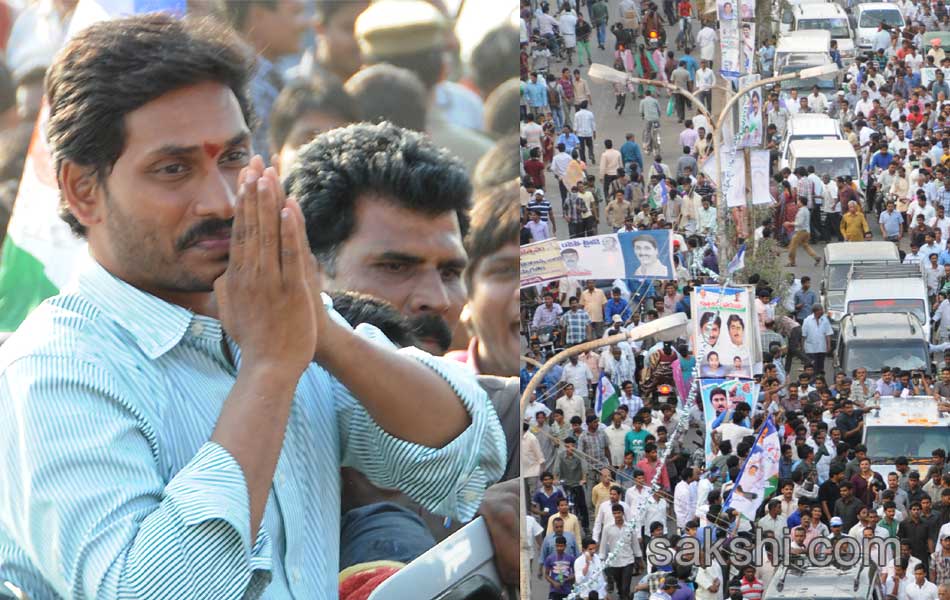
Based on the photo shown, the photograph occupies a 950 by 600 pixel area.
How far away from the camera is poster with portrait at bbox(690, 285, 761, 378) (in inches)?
568

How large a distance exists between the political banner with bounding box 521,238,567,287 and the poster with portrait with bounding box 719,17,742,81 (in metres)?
11.0

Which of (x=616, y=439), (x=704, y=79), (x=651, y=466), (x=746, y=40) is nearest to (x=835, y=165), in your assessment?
(x=704, y=79)

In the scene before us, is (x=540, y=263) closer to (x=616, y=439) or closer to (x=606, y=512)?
(x=606, y=512)

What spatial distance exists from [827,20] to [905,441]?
58.9 ft

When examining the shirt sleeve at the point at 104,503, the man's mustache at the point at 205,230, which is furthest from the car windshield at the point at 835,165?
the shirt sleeve at the point at 104,503

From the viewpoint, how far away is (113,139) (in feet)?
7.03

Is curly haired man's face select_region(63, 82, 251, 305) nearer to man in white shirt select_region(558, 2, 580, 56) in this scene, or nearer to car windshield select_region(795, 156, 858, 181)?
car windshield select_region(795, 156, 858, 181)

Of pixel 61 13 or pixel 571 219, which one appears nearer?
pixel 61 13

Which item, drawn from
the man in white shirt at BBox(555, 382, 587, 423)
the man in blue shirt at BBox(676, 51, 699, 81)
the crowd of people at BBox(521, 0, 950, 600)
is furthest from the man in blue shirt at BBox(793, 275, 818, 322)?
the man in blue shirt at BBox(676, 51, 699, 81)

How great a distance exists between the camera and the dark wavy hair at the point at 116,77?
2.14 meters

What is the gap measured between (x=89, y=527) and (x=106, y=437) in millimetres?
93

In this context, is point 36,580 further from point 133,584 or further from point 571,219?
point 571,219

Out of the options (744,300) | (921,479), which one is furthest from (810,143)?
(921,479)

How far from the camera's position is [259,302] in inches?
77.1
